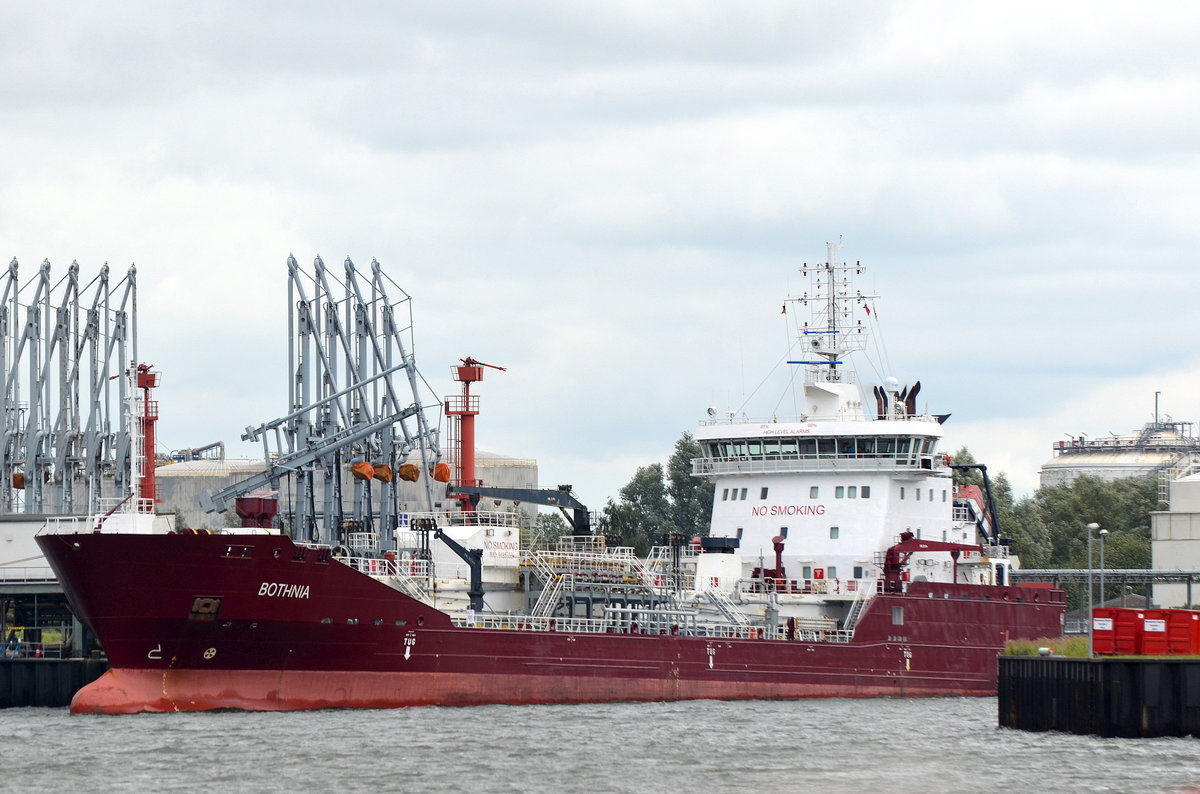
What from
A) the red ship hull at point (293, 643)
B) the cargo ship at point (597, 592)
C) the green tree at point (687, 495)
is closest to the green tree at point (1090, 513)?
the green tree at point (687, 495)

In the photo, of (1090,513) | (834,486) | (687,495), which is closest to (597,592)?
(834,486)

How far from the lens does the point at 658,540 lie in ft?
335

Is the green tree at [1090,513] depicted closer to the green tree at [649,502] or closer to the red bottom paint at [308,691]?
the green tree at [649,502]

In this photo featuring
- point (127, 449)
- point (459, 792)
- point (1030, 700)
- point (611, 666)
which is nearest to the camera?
point (459, 792)

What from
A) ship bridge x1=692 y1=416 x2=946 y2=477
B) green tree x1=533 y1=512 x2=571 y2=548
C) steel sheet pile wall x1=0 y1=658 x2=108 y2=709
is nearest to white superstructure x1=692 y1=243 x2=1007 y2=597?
ship bridge x1=692 y1=416 x2=946 y2=477

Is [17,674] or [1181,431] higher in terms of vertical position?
[1181,431]

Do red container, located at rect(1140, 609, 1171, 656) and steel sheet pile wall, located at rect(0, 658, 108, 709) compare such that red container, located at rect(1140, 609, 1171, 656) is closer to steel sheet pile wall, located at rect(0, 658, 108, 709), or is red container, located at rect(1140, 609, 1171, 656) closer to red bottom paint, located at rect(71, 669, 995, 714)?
red bottom paint, located at rect(71, 669, 995, 714)

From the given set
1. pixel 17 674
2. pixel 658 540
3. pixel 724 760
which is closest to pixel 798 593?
pixel 724 760

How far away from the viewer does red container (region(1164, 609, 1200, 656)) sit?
148 feet

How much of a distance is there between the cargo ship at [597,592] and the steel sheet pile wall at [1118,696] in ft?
39.5

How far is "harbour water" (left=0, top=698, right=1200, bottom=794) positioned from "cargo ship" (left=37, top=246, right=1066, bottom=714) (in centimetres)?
130

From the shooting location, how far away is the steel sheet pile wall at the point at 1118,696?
141 feet

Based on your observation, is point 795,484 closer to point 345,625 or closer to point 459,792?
point 345,625

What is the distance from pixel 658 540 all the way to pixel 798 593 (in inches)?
1693
